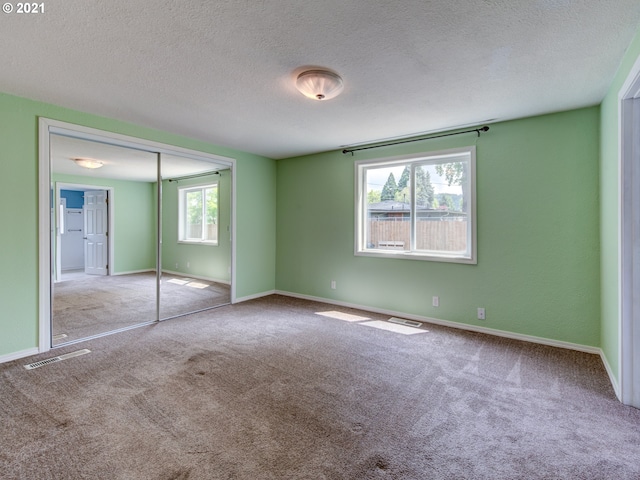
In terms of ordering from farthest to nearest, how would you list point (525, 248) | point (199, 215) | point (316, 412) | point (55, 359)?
point (199, 215) < point (525, 248) < point (55, 359) < point (316, 412)

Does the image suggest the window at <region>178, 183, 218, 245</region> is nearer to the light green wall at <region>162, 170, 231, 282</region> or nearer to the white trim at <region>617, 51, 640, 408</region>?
the light green wall at <region>162, 170, 231, 282</region>

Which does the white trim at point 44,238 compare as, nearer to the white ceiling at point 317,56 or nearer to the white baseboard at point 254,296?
the white ceiling at point 317,56

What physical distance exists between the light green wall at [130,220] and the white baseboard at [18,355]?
103 inches

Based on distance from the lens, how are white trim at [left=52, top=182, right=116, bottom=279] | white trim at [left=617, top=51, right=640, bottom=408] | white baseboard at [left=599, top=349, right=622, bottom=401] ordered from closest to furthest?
white trim at [left=617, top=51, right=640, bottom=408] < white baseboard at [left=599, top=349, right=622, bottom=401] < white trim at [left=52, top=182, right=116, bottom=279]

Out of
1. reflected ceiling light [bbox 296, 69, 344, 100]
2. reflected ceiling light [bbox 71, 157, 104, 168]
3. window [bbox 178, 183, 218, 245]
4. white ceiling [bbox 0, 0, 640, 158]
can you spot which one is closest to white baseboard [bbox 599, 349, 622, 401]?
white ceiling [bbox 0, 0, 640, 158]

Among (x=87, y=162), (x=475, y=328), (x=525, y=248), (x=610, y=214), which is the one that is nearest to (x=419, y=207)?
(x=525, y=248)

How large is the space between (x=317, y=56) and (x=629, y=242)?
252 cm

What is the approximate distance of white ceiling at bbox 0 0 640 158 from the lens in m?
1.74

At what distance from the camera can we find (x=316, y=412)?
2088 mm

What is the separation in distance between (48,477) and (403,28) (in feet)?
10.0

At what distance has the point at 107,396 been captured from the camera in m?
2.27

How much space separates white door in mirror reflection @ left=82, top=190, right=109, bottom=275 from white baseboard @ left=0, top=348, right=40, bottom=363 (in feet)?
12.1

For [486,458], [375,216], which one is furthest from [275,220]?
[486,458]

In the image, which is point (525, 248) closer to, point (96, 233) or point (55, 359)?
point (55, 359)
